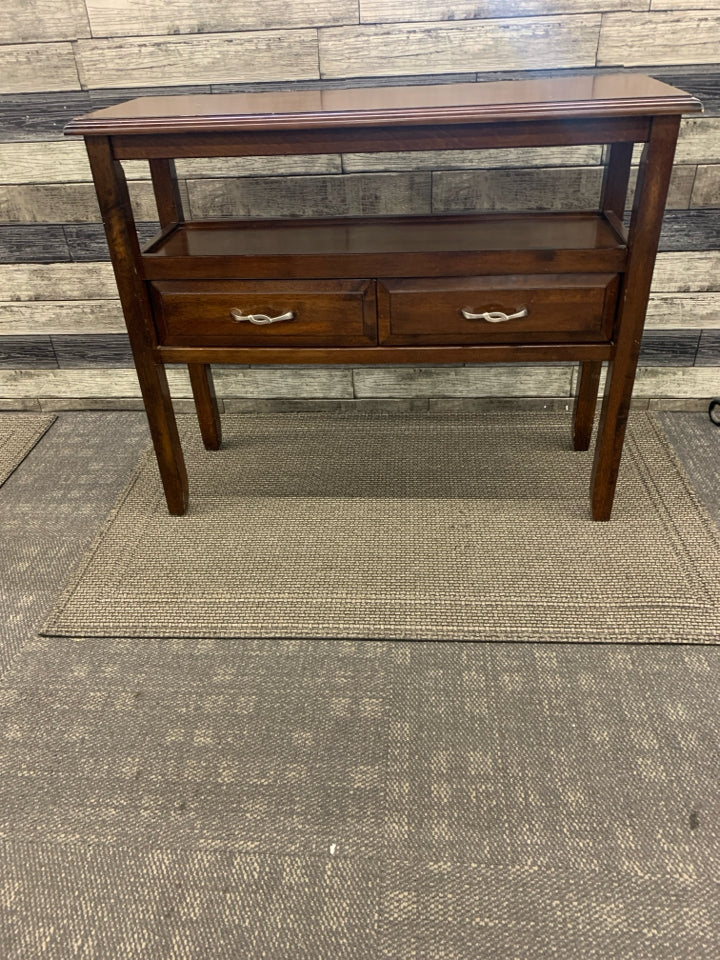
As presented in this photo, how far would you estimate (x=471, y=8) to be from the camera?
63.4 inches

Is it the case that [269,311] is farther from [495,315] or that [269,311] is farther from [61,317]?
[61,317]

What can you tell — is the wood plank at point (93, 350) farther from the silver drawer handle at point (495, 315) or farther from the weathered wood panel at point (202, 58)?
the silver drawer handle at point (495, 315)

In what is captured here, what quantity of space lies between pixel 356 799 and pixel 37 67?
1.82 metres

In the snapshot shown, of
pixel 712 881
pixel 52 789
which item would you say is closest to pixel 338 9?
pixel 52 789

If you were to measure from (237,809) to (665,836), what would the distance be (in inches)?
25.1

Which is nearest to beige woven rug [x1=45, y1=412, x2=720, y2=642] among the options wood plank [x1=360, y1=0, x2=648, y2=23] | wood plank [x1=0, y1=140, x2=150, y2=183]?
wood plank [x1=0, y1=140, x2=150, y2=183]

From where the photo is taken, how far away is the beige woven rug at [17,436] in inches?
78.4

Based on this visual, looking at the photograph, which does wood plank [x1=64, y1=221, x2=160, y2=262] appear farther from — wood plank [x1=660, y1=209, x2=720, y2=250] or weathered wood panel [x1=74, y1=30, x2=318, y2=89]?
wood plank [x1=660, y1=209, x2=720, y2=250]

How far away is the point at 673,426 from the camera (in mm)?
1992

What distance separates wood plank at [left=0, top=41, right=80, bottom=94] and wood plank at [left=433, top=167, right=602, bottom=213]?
0.94m

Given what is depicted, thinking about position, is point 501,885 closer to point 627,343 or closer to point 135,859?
point 135,859

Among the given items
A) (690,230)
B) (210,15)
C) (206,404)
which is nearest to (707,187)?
(690,230)

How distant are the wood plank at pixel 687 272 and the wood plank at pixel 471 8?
58cm

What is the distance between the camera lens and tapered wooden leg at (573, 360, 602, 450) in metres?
1.80
